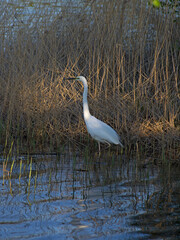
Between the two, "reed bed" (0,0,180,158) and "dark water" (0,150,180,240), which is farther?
"reed bed" (0,0,180,158)

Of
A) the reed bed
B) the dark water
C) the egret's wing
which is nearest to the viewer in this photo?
the dark water

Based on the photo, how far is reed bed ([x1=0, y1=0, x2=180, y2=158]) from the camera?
577 centimetres

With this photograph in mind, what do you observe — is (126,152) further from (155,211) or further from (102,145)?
(155,211)

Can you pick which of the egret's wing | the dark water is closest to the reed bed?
the egret's wing

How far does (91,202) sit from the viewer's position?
3518mm

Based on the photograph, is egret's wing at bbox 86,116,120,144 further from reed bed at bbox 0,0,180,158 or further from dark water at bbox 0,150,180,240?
dark water at bbox 0,150,180,240

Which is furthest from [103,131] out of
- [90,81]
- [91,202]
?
[91,202]

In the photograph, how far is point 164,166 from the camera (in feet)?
15.6

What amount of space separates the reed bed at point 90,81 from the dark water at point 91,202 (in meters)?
1.05

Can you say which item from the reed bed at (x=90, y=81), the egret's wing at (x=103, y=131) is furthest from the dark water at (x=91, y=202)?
the reed bed at (x=90, y=81)

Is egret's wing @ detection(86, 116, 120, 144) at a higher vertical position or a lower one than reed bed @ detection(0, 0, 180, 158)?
lower

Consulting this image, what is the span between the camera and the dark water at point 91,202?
2867mm

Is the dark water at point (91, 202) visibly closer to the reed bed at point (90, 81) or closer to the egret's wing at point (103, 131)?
the egret's wing at point (103, 131)

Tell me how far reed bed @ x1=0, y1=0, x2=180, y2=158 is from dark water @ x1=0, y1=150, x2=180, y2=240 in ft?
3.45
